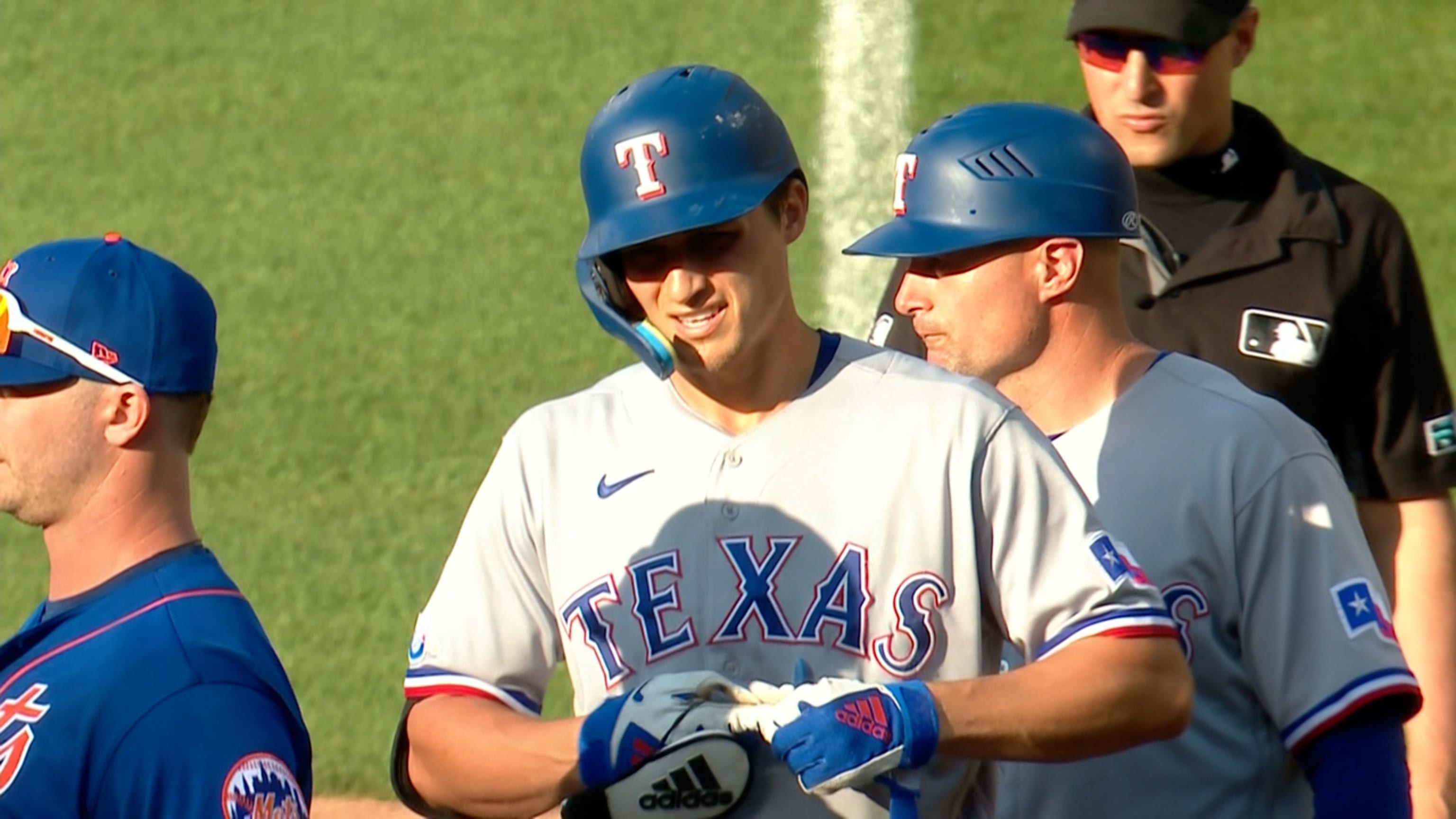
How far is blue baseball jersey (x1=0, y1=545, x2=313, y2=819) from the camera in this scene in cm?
248

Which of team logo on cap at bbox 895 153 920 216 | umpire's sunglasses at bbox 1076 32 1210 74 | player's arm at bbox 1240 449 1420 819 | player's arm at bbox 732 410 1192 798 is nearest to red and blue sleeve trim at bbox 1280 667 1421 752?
player's arm at bbox 1240 449 1420 819

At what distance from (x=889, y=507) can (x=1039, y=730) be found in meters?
0.34

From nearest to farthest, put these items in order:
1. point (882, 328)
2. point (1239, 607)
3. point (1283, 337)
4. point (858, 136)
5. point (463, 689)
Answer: point (463, 689)
point (1239, 607)
point (1283, 337)
point (882, 328)
point (858, 136)

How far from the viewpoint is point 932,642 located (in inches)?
102

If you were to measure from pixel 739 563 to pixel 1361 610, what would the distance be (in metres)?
0.91

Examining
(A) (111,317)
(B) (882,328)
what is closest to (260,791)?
(A) (111,317)

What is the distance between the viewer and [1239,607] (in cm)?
300

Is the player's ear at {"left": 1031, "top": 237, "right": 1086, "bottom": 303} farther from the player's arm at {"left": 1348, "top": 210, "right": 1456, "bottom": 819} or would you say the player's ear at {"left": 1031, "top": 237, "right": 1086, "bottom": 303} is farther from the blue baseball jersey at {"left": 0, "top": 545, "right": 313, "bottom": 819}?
the blue baseball jersey at {"left": 0, "top": 545, "right": 313, "bottom": 819}

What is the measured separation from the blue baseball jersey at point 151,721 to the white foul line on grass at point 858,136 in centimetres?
399

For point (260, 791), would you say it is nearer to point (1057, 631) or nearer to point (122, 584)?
point (122, 584)

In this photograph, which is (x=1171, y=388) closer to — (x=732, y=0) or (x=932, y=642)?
(x=932, y=642)

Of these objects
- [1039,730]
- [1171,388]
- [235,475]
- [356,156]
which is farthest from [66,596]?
[356,156]

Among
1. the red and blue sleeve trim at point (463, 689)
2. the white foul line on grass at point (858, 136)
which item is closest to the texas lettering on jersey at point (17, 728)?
the red and blue sleeve trim at point (463, 689)

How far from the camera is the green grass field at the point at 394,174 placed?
6.48 metres
